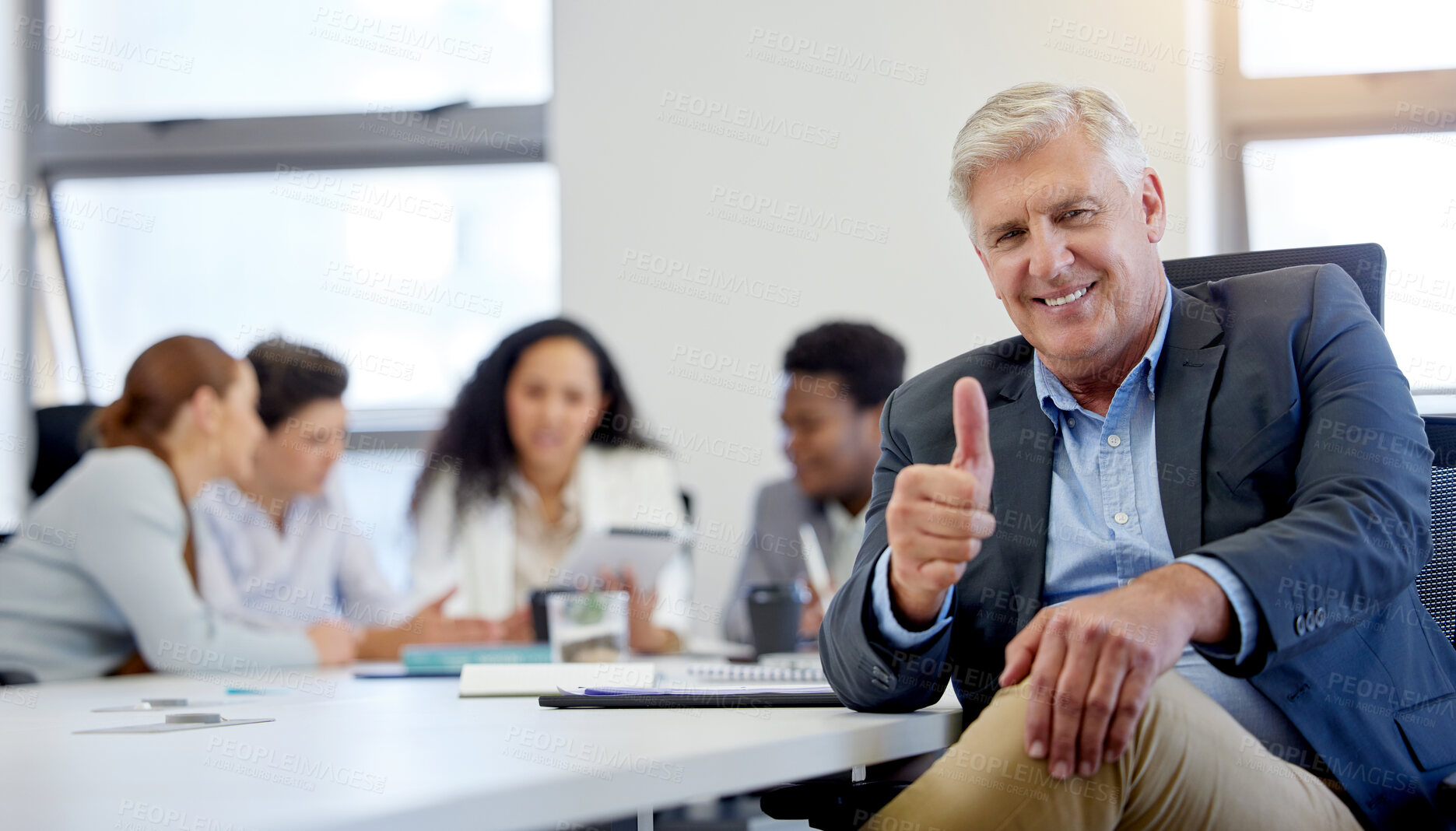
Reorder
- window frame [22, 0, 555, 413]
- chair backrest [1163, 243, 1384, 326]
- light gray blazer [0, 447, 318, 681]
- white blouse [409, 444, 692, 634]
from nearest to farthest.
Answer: chair backrest [1163, 243, 1384, 326], light gray blazer [0, 447, 318, 681], white blouse [409, 444, 692, 634], window frame [22, 0, 555, 413]

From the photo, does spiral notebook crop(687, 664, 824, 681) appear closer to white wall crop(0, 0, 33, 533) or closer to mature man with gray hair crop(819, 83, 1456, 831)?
mature man with gray hair crop(819, 83, 1456, 831)

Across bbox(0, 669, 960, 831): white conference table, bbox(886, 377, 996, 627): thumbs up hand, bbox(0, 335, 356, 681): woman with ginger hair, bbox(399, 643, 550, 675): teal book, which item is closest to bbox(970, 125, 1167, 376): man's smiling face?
bbox(886, 377, 996, 627): thumbs up hand

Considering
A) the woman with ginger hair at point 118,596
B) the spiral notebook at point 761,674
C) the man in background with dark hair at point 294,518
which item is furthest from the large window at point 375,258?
the spiral notebook at point 761,674

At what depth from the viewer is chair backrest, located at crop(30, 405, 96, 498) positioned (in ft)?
9.39

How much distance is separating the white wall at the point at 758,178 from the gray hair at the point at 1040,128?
2.30 meters

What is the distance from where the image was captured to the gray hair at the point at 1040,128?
1.35 meters

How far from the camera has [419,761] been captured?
884 millimetres

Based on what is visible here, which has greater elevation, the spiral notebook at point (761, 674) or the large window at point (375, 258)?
the large window at point (375, 258)

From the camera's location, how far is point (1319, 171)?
3.55 m

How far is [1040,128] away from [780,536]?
6.85ft

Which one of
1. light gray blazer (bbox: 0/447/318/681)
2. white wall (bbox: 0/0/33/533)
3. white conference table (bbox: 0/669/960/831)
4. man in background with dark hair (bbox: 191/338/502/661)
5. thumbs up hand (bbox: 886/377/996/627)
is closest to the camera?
white conference table (bbox: 0/669/960/831)

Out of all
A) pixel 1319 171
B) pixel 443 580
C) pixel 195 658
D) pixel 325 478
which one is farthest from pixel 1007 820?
pixel 1319 171

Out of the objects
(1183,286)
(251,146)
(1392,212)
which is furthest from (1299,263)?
Answer: (251,146)

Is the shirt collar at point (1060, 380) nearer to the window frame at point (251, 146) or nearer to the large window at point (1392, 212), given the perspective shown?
the large window at point (1392, 212)
